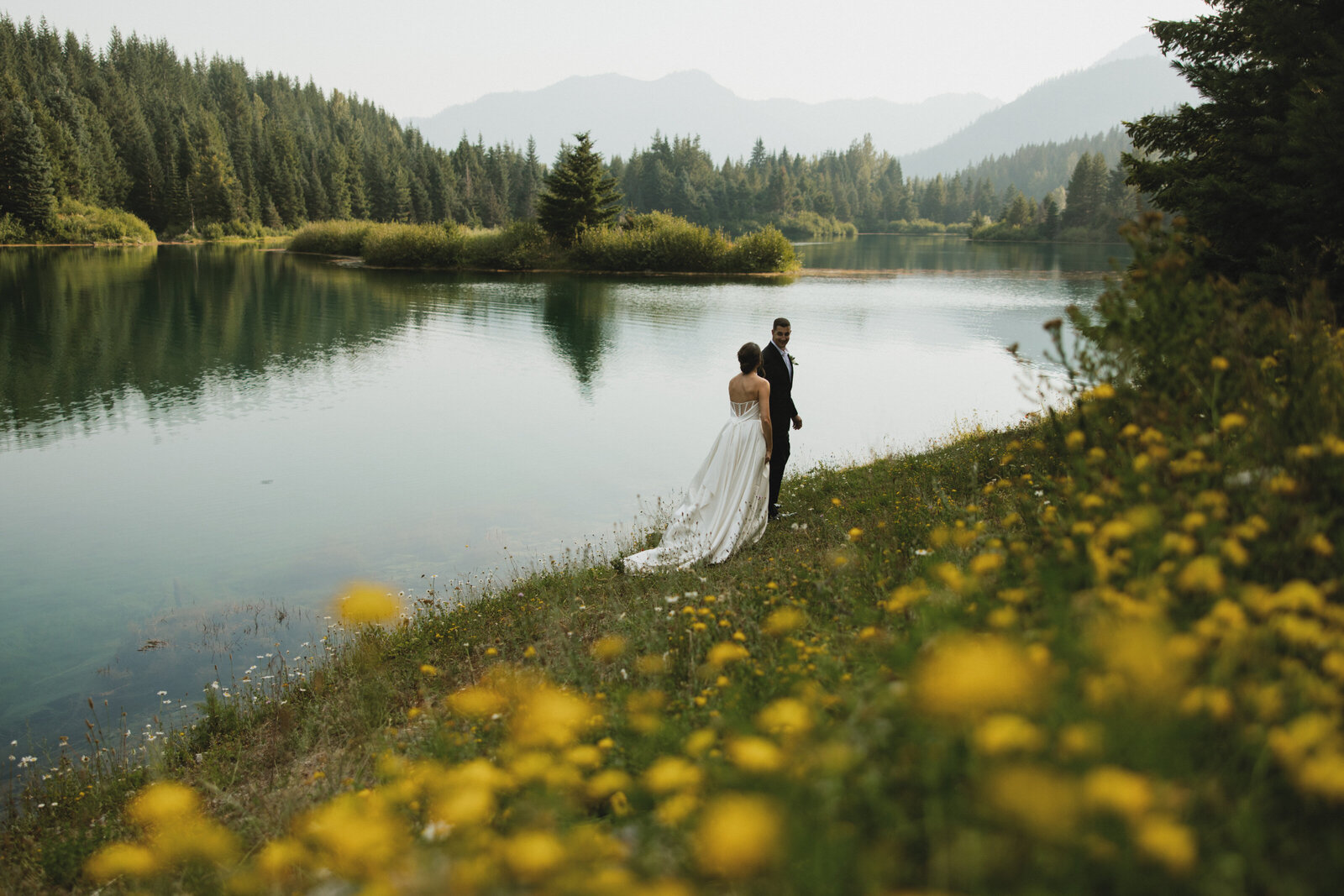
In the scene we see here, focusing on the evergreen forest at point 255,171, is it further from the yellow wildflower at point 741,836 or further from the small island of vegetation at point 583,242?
the yellow wildflower at point 741,836

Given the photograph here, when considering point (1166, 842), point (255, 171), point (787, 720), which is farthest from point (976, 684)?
point (255, 171)

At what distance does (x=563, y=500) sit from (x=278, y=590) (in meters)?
4.44

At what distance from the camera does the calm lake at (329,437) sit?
841cm

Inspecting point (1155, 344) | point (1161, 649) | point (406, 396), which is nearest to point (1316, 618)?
point (1161, 649)

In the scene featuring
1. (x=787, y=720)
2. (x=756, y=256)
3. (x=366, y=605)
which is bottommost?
(x=366, y=605)

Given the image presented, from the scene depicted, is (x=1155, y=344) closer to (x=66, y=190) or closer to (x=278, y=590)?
(x=278, y=590)

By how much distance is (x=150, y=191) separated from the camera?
88688 mm

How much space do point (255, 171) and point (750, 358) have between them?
11028 cm

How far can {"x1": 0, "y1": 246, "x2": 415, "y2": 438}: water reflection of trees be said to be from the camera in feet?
61.4

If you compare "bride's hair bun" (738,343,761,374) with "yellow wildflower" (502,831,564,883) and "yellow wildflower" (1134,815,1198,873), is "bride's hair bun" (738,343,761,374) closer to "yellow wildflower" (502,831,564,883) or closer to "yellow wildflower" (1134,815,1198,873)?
"yellow wildflower" (502,831,564,883)

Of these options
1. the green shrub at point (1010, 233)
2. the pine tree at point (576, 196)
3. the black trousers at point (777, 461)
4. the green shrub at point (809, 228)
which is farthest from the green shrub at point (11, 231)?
the green shrub at point (1010, 233)

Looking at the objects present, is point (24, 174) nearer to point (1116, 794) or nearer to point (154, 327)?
point (154, 327)

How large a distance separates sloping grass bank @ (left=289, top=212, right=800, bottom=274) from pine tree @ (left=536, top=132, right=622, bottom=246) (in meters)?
1.21

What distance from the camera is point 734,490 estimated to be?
8438 mm
